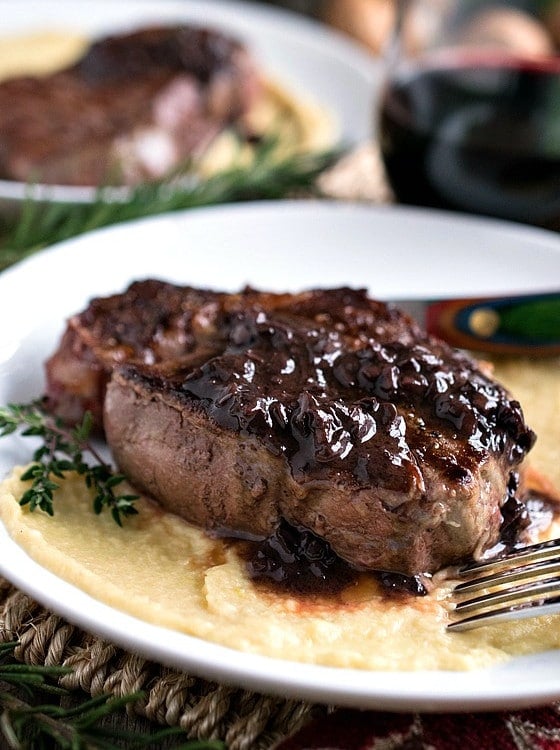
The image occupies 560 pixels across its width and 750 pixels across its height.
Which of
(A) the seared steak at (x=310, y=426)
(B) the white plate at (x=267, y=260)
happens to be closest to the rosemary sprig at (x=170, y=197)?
(B) the white plate at (x=267, y=260)

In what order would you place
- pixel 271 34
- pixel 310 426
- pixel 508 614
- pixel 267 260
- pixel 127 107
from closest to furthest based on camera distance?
pixel 508 614
pixel 310 426
pixel 267 260
pixel 127 107
pixel 271 34

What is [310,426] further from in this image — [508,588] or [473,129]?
[473,129]

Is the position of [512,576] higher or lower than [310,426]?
lower

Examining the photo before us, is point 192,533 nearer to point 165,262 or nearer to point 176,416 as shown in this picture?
point 176,416

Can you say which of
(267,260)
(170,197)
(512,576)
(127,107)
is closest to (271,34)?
(127,107)

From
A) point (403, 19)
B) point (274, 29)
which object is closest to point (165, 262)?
point (403, 19)

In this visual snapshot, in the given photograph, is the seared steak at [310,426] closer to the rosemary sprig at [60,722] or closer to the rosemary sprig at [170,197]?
the rosemary sprig at [60,722]

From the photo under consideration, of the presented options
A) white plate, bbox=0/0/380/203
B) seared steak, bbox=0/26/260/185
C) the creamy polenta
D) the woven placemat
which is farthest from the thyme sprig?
white plate, bbox=0/0/380/203
